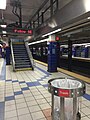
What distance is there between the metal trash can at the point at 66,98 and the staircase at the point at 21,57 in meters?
6.54

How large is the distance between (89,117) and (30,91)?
2.29 meters

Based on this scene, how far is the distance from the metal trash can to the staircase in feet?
21.5

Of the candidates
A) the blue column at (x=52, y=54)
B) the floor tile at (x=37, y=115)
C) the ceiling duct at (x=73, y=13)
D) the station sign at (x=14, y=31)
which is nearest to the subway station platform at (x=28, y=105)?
the floor tile at (x=37, y=115)

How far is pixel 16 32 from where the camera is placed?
562 cm

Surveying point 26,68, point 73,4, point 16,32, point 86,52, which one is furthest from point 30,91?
point 86,52

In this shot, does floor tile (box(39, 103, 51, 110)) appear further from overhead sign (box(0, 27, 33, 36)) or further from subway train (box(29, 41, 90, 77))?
subway train (box(29, 41, 90, 77))

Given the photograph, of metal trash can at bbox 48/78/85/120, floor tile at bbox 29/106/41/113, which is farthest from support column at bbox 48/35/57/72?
metal trash can at bbox 48/78/85/120

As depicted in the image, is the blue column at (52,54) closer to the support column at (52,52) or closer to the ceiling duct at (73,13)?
the support column at (52,52)

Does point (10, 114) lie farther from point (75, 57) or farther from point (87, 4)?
point (75, 57)

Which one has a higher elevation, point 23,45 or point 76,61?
point 23,45

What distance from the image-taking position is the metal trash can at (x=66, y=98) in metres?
1.72

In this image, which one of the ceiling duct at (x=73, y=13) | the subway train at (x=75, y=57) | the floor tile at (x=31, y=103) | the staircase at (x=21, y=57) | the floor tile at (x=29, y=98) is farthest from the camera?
the subway train at (x=75, y=57)

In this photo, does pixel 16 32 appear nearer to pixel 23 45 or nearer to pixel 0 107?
pixel 0 107

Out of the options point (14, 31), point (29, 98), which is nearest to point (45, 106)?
point (29, 98)
